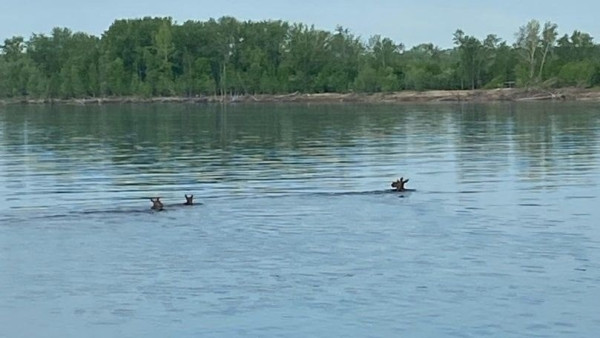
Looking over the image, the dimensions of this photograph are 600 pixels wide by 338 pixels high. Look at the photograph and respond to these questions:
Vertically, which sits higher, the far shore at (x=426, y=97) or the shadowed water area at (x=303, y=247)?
the far shore at (x=426, y=97)

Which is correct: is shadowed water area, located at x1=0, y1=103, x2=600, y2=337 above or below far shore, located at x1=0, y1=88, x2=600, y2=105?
below

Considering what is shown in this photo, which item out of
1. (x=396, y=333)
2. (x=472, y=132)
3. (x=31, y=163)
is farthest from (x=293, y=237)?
(x=472, y=132)

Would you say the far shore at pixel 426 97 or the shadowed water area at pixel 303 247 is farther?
the far shore at pixel 426 97

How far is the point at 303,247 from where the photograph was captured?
26.7 metres

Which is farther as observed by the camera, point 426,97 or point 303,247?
point 426,97

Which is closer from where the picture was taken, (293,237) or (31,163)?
(293,237)

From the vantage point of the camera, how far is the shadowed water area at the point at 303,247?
800 inches

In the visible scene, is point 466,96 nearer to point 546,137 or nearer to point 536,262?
point 546,137

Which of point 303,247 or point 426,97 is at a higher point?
point 426,97

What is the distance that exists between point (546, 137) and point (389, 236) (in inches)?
1603

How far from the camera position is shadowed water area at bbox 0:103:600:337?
2031 centimetres

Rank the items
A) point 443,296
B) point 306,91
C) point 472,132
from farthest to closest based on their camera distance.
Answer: point 306,91, point 472,132, point 443,296

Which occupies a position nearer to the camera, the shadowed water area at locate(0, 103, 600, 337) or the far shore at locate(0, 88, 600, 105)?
the shadowed water area at locate(0, 103, 600, 337)

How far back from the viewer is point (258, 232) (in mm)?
29016
